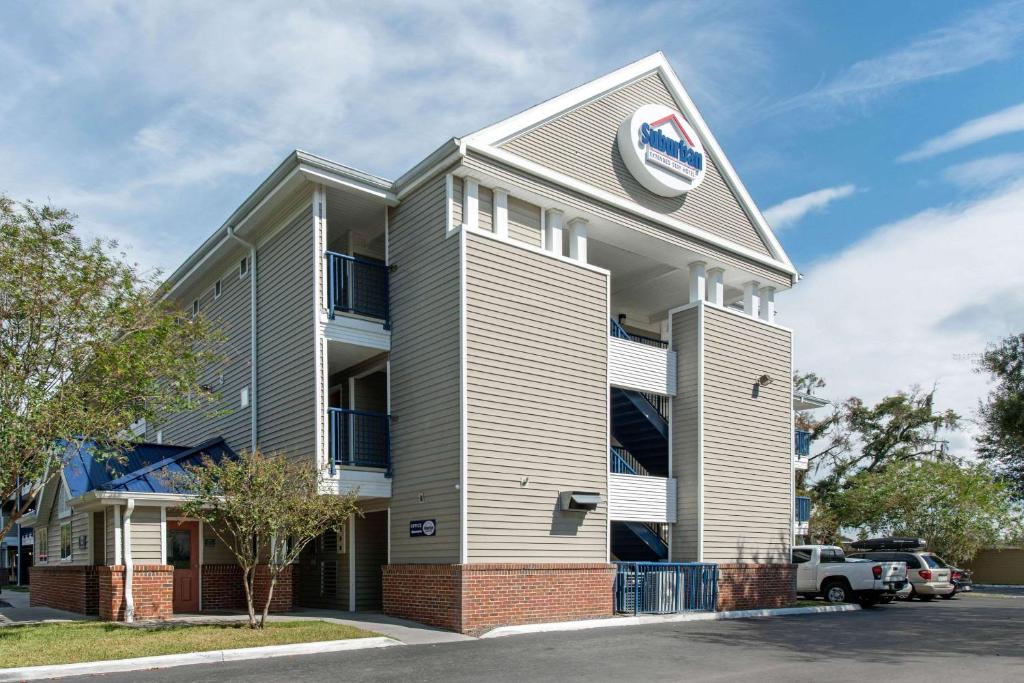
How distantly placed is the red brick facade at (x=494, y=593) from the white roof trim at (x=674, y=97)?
26.2ft

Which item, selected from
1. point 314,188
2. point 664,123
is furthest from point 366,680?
point 664,123

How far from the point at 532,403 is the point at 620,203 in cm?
540

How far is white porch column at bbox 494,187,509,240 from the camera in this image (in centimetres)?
1820

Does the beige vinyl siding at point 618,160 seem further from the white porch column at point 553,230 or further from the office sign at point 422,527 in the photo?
the office sign at point 422,527

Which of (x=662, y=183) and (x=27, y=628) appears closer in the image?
(x=27, y=628)

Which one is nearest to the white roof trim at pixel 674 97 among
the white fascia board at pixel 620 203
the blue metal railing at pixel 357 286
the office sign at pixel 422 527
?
the white fascia board at pixel 620 203

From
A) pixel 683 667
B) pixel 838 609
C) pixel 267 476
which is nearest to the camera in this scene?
pixel 683 667

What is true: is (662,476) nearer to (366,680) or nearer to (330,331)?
(330,331)

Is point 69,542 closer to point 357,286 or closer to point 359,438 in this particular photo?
point 359,438

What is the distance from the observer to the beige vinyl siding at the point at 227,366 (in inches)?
850

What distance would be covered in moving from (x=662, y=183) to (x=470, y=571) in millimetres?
10113

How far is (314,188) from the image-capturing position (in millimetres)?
18406

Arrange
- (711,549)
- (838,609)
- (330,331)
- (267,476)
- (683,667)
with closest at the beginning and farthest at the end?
(683,667), (267,476), (330,331), (711,549), (838,609)

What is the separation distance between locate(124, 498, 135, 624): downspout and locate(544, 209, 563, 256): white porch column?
31.3 feet
